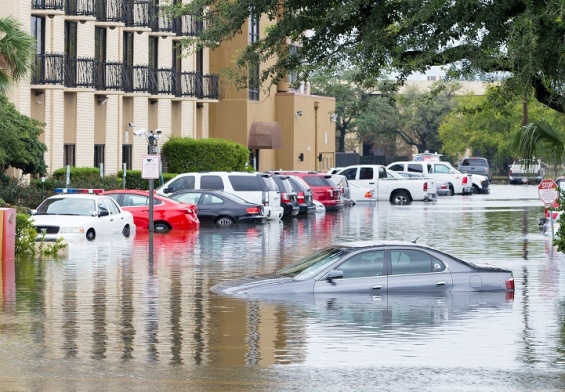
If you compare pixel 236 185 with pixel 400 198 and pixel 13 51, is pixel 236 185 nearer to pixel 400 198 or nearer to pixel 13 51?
pixel 13 51

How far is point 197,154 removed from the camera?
64.3 metres

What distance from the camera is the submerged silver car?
70.1ft

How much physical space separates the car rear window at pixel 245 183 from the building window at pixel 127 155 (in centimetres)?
1473

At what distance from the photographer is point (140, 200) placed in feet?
133

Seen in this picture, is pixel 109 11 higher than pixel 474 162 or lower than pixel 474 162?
higher

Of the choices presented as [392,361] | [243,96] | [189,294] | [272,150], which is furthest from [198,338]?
[272,150]

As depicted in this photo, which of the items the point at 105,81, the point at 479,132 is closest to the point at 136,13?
the point at 105,81

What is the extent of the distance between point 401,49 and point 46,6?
30.4 metres

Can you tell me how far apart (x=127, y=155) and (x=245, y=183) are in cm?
1547

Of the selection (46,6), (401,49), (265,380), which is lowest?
(265,380)

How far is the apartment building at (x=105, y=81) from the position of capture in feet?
167

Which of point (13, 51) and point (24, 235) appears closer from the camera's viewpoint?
point (24, 235)

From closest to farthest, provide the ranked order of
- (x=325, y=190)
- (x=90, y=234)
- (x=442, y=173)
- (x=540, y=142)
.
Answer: (x=540, y=142), (x=90, y=234), (x=325, y=190), (x=442, y=173)

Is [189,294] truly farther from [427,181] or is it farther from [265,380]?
[427,181]
